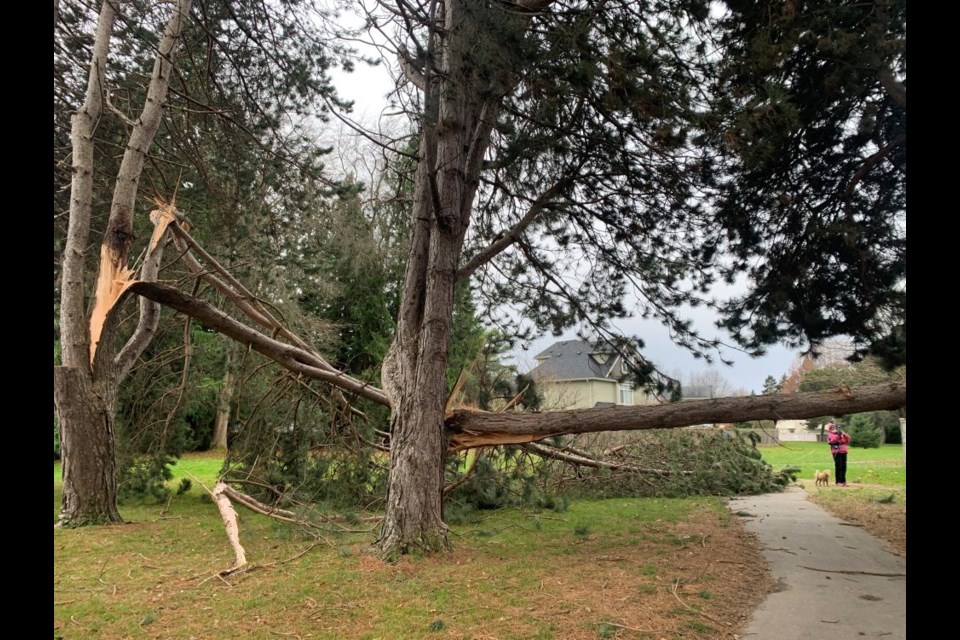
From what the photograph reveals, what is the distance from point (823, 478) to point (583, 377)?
17.7ft

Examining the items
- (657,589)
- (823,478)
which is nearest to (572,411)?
(657,589)

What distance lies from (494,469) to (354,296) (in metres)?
7.84

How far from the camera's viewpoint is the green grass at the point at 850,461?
7805 mm

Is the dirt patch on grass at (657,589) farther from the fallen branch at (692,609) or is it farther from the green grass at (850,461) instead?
the green grass at (850,461)

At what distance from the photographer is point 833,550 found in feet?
20.4

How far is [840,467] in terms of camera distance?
10914 millimetres

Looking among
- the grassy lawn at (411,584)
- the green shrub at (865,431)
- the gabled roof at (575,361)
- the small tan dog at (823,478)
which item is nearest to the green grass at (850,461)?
the green shrub at (865,431)

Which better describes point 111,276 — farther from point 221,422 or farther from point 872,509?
point 872,509

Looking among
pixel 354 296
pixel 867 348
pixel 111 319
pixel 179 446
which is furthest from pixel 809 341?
pixel 354 296

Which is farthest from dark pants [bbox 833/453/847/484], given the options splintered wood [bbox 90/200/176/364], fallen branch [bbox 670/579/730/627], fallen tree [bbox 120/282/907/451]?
splintered wood [bbox 90/200/176/364]

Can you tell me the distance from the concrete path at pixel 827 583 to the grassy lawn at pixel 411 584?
0.86 feet

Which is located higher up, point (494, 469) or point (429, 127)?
point (429, 127)

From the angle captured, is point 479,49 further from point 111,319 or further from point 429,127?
point 111,319
